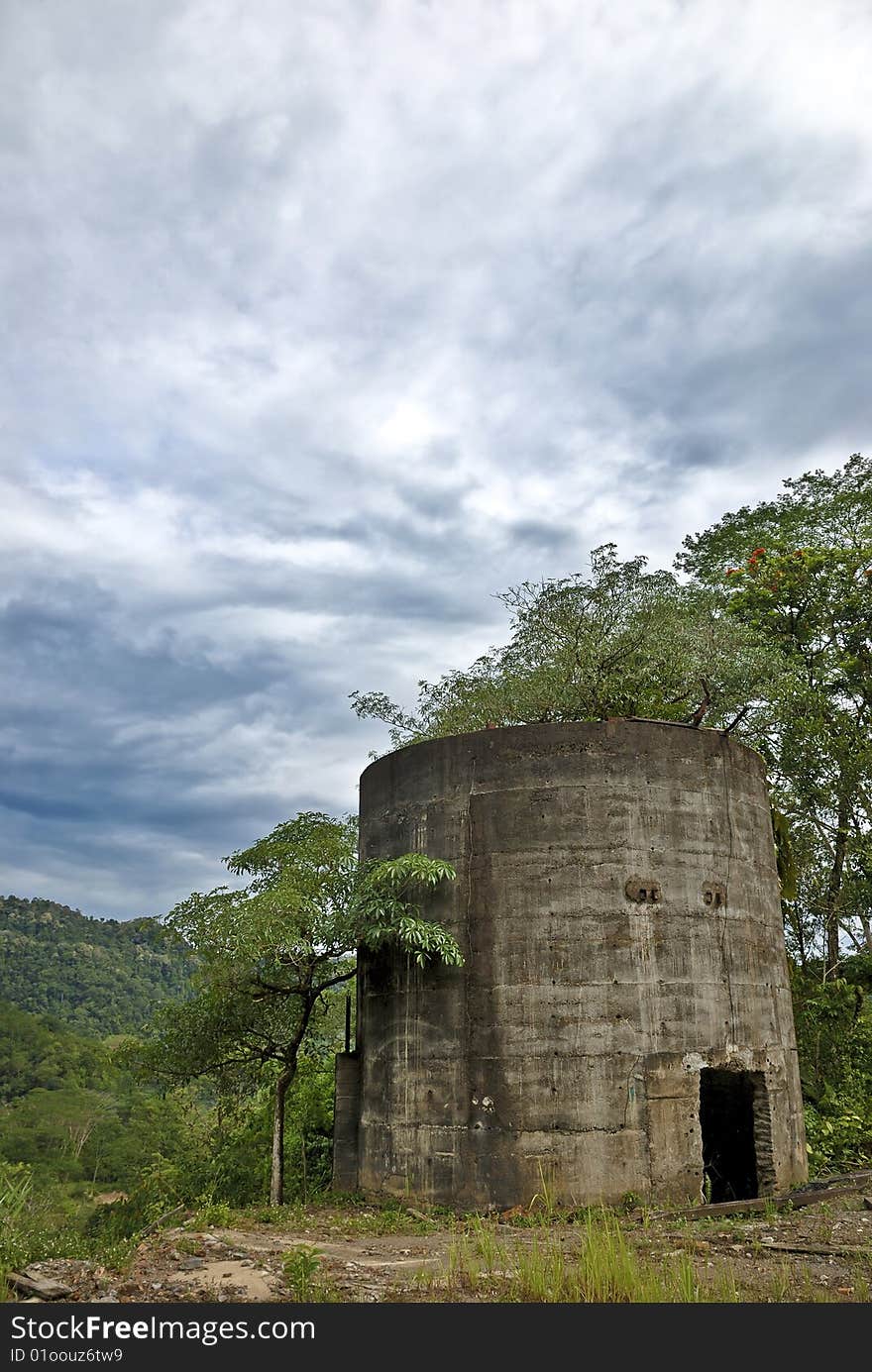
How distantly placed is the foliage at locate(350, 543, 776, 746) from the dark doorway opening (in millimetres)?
5054

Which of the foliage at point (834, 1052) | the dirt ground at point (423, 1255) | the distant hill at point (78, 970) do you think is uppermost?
the distant hill at point (78, 970)

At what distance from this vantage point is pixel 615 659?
15.4 m

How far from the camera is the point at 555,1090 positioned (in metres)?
11.2

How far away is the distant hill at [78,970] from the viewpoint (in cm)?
7181

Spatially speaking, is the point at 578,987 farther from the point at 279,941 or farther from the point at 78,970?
the point at 78,970

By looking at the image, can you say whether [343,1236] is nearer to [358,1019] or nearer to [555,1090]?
[555,1090]

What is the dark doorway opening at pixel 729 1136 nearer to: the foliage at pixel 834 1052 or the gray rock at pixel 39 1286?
the foliage at pixel 834 1052

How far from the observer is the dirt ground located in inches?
291

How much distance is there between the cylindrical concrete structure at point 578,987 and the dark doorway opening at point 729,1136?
0.18 ft

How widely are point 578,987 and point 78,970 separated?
7823 centimetres

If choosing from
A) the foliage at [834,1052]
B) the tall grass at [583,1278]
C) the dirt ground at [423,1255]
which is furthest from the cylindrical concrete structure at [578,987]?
the foliage at [834,1052]

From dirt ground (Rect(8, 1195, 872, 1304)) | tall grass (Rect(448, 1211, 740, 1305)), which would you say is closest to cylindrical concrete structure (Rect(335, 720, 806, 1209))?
dirt ground (Rect(8, 1195, 872, 1304))
